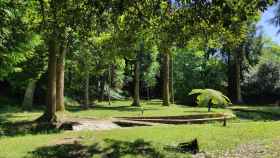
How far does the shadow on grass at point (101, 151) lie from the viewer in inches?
513

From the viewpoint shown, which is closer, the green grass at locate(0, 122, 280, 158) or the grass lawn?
the grass lawn

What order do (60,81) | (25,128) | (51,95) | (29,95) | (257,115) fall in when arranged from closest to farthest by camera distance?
(25,128), (51,95), (60,81), (29,95), (257,115)

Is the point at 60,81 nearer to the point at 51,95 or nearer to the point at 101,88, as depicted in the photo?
the point at 51,95

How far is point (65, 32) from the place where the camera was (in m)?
11.3

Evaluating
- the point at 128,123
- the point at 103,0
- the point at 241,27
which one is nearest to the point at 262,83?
the point at 128,123

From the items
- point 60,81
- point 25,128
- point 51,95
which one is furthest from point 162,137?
point 60,81

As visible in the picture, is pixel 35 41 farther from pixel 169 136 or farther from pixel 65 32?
pixel 65 32

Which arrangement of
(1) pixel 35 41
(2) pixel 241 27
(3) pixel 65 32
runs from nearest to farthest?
1. (3) pixel 65 32
2. (2) pixel 241 27
3. (1) pixel 35 41

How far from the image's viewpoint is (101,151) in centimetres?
1347

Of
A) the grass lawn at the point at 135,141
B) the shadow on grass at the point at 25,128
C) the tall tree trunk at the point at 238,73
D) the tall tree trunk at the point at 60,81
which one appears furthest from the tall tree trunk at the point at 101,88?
the grass lawn at the point at 135,141

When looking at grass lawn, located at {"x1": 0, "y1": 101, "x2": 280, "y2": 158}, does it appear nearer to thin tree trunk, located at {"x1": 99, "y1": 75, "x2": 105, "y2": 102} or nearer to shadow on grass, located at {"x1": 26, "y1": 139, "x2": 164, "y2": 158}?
shadow on grass, located at {"x1": 26, "y1": 139, "x2": 164, "y2": 158}

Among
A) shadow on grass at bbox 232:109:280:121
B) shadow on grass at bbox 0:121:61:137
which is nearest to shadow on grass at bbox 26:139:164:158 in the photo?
shadow on grass at bbox 0:121:61:137

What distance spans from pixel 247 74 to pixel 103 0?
151 ft

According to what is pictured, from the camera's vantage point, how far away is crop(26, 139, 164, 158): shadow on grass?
13.0 meters
